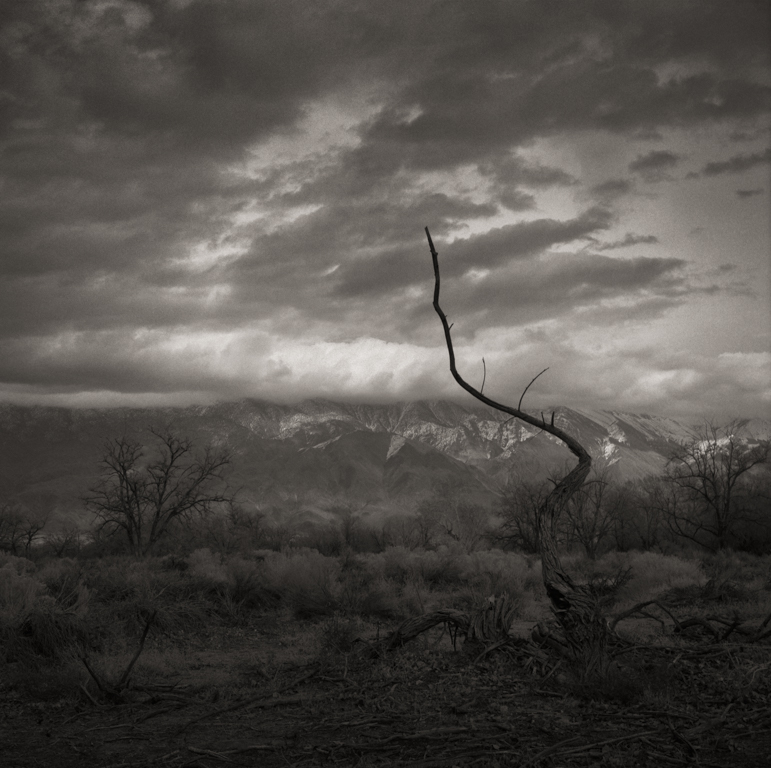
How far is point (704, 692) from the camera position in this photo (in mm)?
8633

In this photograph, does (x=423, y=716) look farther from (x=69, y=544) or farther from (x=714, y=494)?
(x=69, y=544)

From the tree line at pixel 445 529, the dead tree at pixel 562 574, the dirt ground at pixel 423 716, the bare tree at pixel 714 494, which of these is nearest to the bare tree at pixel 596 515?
the tree line at pixel 445 529

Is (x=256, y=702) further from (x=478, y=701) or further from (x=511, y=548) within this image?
(x=511, y=548)

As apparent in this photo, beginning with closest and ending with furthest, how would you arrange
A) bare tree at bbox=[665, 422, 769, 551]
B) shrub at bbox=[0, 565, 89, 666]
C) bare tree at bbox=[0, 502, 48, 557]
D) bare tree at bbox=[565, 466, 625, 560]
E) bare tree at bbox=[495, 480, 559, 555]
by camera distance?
shrub at bbox=[0, 565, 89, 666] → bare tree at bbox=[565, 466, 625, 560] → bare tree at bbox=[665, 422, 769, 551] → bare tree at bbox=[0, 502, 48, 557] → bare tree at bbox=[495, 480, 559, 555]

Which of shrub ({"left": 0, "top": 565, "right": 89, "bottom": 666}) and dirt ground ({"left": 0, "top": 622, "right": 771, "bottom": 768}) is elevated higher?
dirt ground ({"left": 0, "top": 622, "right": 771, "bottom": 768})

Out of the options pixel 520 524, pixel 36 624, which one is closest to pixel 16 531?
pixel 520 524

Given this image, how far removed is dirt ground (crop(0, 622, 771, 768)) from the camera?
6754 mm

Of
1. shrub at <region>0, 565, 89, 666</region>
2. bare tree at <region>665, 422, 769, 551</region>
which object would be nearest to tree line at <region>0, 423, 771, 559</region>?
bare tree at <region>665, 422, 769, 551</region>

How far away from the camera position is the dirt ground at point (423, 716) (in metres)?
6.75

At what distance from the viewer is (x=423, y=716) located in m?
7.88

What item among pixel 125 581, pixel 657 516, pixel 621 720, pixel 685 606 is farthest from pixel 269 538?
pixel 621 720

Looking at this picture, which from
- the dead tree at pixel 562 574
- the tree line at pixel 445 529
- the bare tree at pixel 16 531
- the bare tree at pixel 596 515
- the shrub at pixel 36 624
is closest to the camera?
the dead tree at pixel 562 574

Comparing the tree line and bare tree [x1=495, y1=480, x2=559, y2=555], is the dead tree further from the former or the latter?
bare tree [x1=495, y1=480, x2=559, y2=555]

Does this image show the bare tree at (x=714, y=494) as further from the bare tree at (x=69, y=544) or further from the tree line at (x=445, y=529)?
the bare tree at (x=69, y=544)
